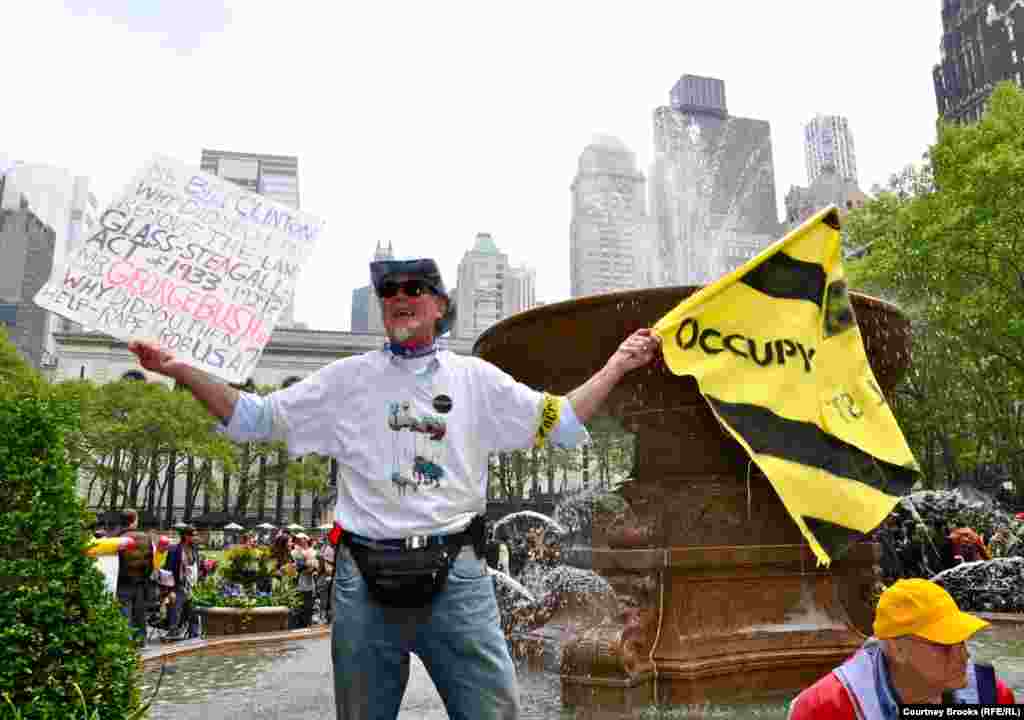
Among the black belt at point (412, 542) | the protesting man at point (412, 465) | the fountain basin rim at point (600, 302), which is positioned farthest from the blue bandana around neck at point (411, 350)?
the fountain basin rim at point (600, 302)

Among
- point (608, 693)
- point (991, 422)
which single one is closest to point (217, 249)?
point (608, 693)

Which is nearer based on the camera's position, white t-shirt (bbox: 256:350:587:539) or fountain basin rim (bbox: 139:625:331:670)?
white t-shirt (bbox: 256:350:587:539)

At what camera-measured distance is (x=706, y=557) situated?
5.27 meters

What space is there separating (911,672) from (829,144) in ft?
573

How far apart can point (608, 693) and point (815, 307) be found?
2.49 meters

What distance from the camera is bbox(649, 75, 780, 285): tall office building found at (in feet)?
31.4

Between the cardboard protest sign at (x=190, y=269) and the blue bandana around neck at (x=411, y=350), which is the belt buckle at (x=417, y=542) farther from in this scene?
the cardboard protest sign at (x=190, y=269)

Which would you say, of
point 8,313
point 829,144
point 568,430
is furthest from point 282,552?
point 829,144

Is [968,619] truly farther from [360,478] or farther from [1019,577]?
[1019,577]

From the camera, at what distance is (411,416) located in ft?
7.59

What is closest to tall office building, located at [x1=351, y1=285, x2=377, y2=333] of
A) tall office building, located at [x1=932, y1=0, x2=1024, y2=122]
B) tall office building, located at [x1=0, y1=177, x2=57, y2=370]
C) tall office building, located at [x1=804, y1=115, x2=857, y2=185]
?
tall office building, located at [x1=0, y1=177, x2=57, y2=370]

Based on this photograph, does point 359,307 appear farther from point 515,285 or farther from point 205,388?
point 205,388

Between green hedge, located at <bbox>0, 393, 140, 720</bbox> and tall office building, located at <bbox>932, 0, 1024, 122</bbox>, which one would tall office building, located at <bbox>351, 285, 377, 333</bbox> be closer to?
tall office building, located at <bbox>932, 0, 1024, 122</bbox>

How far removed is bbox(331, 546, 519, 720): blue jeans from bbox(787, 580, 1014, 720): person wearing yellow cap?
30.8 inches
